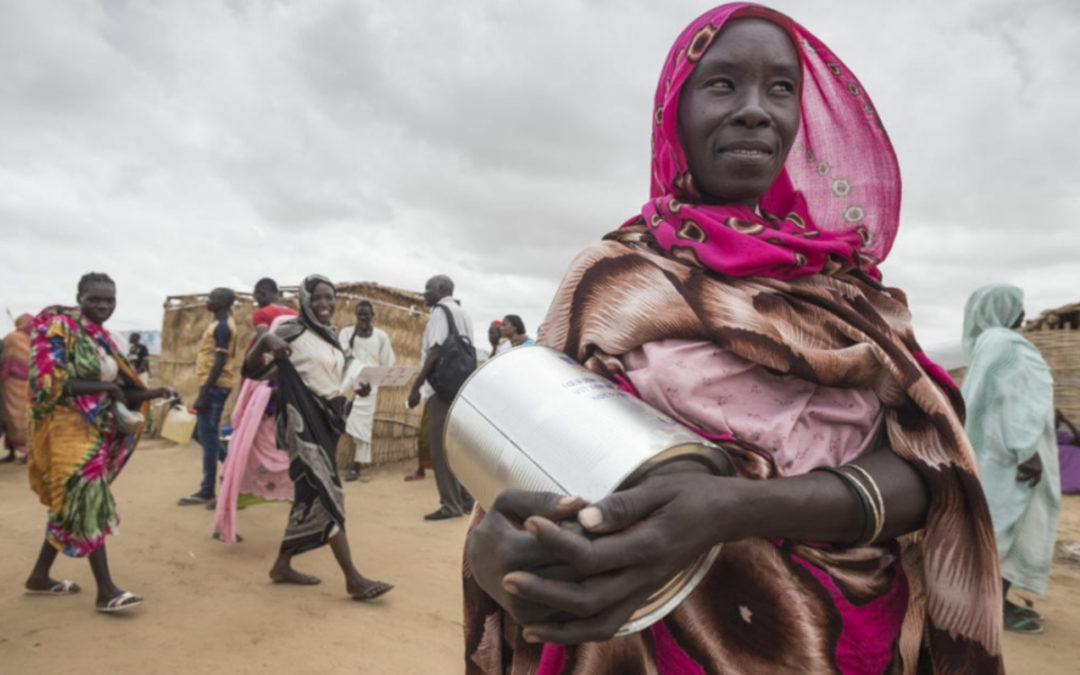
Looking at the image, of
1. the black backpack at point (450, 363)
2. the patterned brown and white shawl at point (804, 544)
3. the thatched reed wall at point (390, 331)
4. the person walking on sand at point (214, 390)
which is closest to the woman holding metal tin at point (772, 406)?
the patterned brown and white shawl at point (804, 544)

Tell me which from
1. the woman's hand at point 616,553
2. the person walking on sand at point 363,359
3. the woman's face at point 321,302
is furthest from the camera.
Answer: the person walking on sand at point 363,359

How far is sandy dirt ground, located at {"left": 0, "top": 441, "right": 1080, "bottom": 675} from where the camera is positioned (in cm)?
329

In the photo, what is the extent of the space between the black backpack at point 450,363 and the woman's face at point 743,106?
17.5ft

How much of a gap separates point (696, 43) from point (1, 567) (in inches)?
228

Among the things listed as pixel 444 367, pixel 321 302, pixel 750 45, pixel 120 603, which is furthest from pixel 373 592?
pixel 750 45

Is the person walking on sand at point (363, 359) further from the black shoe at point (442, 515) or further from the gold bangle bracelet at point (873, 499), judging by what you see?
the gold bangle bracelet at point (873, 499)

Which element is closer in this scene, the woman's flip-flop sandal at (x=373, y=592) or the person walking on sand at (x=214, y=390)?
the woman's flip-flop sandal at (x=373, y=592)

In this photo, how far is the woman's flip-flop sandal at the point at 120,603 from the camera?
3779mm

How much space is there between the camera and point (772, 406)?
1045mm

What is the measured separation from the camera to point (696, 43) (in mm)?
1202

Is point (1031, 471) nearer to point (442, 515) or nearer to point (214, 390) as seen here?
point (442, 515)

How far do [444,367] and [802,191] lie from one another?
521cm

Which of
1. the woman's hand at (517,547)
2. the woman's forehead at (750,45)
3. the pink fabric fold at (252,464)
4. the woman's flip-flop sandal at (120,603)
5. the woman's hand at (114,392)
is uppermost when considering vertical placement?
the woman's forehead at (750,45)

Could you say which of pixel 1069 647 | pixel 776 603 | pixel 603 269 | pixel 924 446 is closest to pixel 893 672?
pixel 776 603
